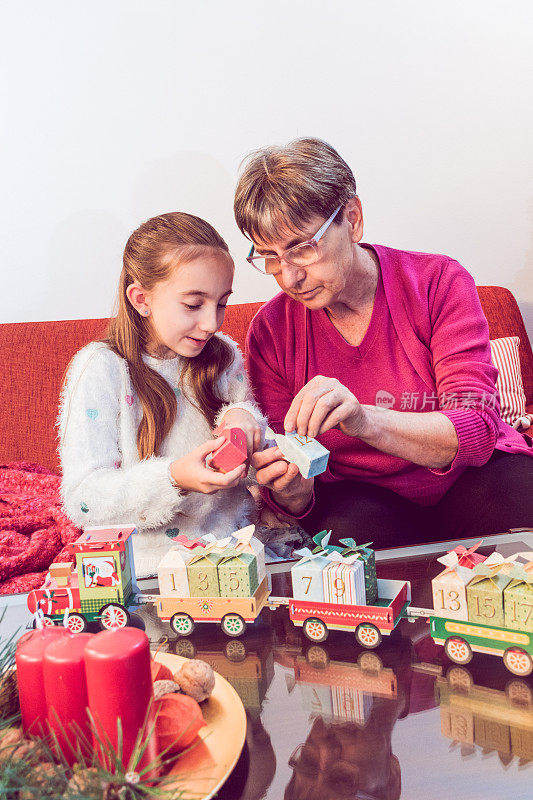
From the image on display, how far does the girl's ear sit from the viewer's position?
1380 mm

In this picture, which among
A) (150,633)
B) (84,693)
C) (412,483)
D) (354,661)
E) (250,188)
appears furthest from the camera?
(412,483)

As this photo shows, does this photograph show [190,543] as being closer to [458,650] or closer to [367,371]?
[458,650]

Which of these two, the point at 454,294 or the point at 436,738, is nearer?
the point at 436,738

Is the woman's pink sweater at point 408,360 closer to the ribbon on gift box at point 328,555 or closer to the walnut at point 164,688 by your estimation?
the ribbon on gift box at point 328,555

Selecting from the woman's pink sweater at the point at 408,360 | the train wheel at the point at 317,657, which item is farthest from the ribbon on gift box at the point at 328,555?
the woman's pink sweater at the point at 408,360

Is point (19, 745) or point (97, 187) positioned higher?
point (97, 187)

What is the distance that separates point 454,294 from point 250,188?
46 cm

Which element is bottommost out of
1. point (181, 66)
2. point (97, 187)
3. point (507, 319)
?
point (507, 319)

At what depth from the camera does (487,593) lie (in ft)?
2.64

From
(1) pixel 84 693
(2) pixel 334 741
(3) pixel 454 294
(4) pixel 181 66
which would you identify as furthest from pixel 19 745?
(4) pixel 181 66

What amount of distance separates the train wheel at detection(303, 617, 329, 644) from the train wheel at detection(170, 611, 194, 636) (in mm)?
160

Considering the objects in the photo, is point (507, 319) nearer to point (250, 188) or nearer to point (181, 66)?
point (250, 188)

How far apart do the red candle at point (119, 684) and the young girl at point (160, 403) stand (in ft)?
2.03

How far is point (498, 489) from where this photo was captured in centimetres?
134
